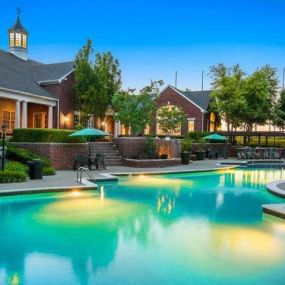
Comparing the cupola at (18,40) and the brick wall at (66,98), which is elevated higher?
the cupola at (18,40)

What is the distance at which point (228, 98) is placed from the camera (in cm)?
4244

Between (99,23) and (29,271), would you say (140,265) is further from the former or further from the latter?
(99,23)

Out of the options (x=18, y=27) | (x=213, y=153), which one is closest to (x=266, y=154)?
(x=213, y=153)

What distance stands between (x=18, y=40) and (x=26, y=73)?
512 cm

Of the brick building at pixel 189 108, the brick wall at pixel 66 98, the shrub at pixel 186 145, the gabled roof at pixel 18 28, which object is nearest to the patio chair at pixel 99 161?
the brick wall at pixel 66 98

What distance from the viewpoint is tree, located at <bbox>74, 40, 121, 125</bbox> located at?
31109 millimetres

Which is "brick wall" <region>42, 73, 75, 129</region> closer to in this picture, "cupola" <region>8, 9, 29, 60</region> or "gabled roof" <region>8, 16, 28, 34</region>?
"cupola" <region>8, 9, 29, 60</region>

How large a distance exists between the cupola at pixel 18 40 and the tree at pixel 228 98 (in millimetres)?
20782

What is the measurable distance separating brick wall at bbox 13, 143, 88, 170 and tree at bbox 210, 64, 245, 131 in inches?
898

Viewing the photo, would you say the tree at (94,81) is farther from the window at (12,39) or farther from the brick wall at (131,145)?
the window at (12,39)

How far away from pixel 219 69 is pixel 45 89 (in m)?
24.7

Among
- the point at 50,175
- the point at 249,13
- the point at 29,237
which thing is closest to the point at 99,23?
the point at 249,13

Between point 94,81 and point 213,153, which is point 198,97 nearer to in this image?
point 213,153

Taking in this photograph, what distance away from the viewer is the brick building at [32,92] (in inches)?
1090
